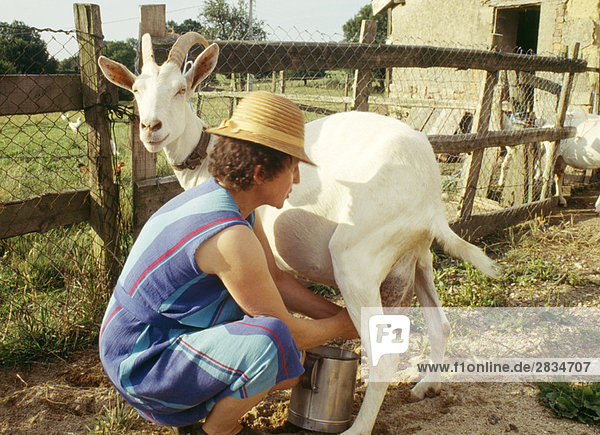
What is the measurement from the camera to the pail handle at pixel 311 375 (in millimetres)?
2439

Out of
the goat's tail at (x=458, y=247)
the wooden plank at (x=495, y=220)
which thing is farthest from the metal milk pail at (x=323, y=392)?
the wooden plank at (x=495, y=220)

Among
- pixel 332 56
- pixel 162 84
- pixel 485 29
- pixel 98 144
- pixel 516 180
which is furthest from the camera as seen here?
pixel 485 29

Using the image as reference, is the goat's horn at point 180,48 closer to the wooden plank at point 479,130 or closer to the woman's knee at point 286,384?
the woman's knee at point 286,384

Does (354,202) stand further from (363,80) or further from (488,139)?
(488,139)

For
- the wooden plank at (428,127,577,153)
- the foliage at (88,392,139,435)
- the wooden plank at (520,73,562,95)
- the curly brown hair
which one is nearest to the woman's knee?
the foliage at (88,392,139,435)

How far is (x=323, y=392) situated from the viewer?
8.02ft

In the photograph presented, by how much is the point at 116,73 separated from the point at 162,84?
34 cm

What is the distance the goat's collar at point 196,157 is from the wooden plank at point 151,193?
0.49 metres

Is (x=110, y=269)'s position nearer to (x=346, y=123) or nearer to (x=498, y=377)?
(x=346, y=123)

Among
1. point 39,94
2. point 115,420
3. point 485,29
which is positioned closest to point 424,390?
point 115,420

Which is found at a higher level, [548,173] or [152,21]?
[152,21]

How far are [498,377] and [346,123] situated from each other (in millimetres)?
1650

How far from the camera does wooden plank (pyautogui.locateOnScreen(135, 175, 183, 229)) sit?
11.0 ft

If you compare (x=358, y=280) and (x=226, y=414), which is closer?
(x=226, y=414)
